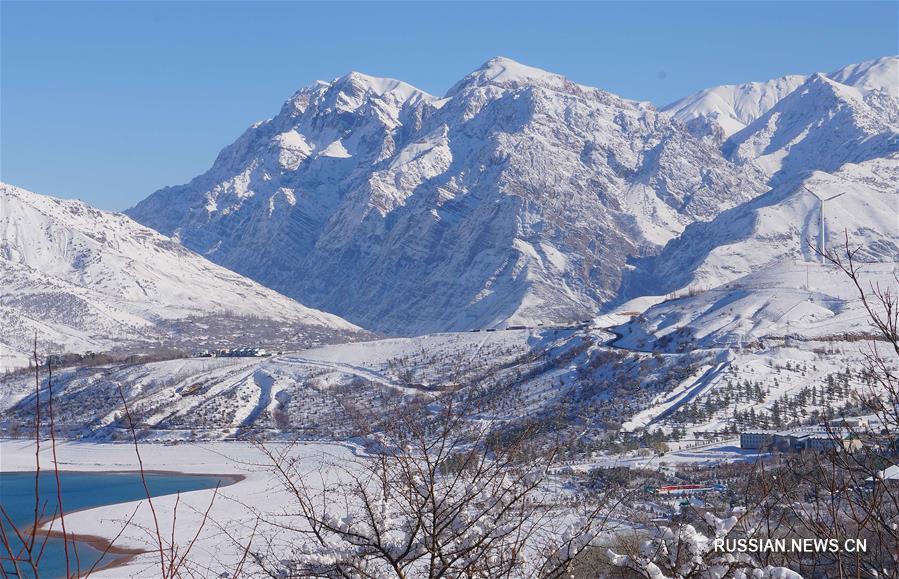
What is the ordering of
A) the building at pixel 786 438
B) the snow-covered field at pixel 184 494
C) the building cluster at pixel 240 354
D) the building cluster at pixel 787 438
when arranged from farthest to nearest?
1. the building cluster at pixel 240 354
2. the building at pixel 786 438
3. the building cluster at pixel 787 438
4. the snow-covered field at pixel 184 494

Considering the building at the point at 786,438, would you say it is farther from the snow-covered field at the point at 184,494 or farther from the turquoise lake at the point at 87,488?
the turquoise lake at the point at 87,488

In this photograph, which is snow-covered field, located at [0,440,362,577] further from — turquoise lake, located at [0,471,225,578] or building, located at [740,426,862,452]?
building, located at [740,426,862,452]

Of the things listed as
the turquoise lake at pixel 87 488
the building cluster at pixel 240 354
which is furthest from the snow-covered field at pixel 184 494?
the building cluster at pixel 240 354

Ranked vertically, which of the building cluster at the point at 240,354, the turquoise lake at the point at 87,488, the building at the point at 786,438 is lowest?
the turquoise lake at the point at 87,488

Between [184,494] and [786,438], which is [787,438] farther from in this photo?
[184,494]

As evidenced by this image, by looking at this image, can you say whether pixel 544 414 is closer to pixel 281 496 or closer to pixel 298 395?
pixel 281 496

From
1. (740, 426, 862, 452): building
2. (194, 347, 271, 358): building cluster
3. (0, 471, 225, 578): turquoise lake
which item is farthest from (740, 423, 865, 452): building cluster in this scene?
(194, 347, 271, 358): building cluster

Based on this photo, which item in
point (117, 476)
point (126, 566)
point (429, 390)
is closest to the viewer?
point (126, 566)

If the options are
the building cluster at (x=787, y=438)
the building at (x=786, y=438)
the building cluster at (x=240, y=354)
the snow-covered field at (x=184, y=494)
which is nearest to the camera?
the snow-covered field at (x=184, y=494)

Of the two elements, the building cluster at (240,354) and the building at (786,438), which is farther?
the building cluster at (240,354)

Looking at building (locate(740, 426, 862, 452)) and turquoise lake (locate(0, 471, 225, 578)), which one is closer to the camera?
building (locate(740, 426, 862, 452))

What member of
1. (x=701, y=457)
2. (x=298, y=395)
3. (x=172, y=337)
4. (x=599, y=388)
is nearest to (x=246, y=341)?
(x=172, y=337)
